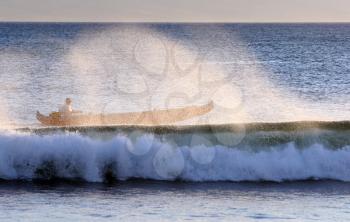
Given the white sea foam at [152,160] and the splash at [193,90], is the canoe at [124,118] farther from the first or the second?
the white sea foam at [152,160]

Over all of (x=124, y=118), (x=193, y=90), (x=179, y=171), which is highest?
(x=193, y=90)

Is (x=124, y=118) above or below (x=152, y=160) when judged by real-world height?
above

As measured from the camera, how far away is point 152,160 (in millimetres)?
25438

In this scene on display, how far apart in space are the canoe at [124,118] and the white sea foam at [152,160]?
879cm

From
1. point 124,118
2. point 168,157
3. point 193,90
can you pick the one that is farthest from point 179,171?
point 193,90

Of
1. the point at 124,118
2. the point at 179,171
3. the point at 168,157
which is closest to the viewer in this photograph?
the point at 179,171

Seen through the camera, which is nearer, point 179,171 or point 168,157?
point 179,171

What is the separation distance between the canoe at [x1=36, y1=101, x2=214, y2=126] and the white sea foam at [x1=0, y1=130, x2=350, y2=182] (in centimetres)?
879

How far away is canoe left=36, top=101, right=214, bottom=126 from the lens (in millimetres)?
35069

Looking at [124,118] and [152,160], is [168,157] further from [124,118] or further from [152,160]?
[124,118]

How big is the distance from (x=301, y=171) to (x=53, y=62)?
196 feet

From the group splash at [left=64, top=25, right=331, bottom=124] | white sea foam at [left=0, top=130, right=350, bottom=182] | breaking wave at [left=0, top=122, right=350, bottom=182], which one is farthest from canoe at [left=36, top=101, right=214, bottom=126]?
white sea foam at [left=0, top=130, right=350, bottom=182]

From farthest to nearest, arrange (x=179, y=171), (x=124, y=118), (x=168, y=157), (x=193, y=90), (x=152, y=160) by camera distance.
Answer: (x=193, y=90) → (x=124, y=118) → (x=168, y=157) → (x=152, y=160) → (x=179, y=171)

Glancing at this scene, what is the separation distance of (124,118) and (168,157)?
11.1m
